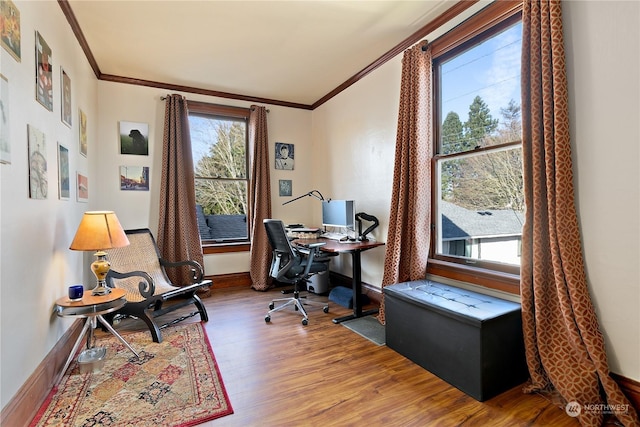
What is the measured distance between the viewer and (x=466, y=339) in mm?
1978

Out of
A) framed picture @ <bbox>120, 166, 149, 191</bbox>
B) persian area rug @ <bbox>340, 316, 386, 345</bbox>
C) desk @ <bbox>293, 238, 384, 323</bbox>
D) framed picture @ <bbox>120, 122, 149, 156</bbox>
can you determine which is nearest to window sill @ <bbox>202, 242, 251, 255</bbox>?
framed picture @ <bbox>120, 166, 149, 191</bbox>

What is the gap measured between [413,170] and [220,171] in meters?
2.91

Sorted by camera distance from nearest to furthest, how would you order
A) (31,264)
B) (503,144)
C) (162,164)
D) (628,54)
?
(628,54)
(31,264)
(503,144)
(162,164)

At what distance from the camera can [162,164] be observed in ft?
13.4

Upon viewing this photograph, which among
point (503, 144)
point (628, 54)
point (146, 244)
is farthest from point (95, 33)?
point (628, 54)

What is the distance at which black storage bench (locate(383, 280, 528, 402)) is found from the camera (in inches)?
75.6

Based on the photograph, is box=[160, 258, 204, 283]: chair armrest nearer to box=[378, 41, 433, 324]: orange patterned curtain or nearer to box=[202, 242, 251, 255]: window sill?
box=[202, 242, 251, 255]: window sill

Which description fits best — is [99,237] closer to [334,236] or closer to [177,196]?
[177,196]

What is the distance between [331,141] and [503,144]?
261 centimetres

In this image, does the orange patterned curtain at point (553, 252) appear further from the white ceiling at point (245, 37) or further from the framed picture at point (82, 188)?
the framed picture at point (82, 188)

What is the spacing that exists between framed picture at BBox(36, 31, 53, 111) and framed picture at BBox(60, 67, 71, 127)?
0.91 ft

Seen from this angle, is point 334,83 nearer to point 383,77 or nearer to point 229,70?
point 383,77

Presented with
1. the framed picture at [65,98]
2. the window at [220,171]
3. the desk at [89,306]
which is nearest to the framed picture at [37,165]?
the framed picture at [65,98]

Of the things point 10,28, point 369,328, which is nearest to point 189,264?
point 369,328
